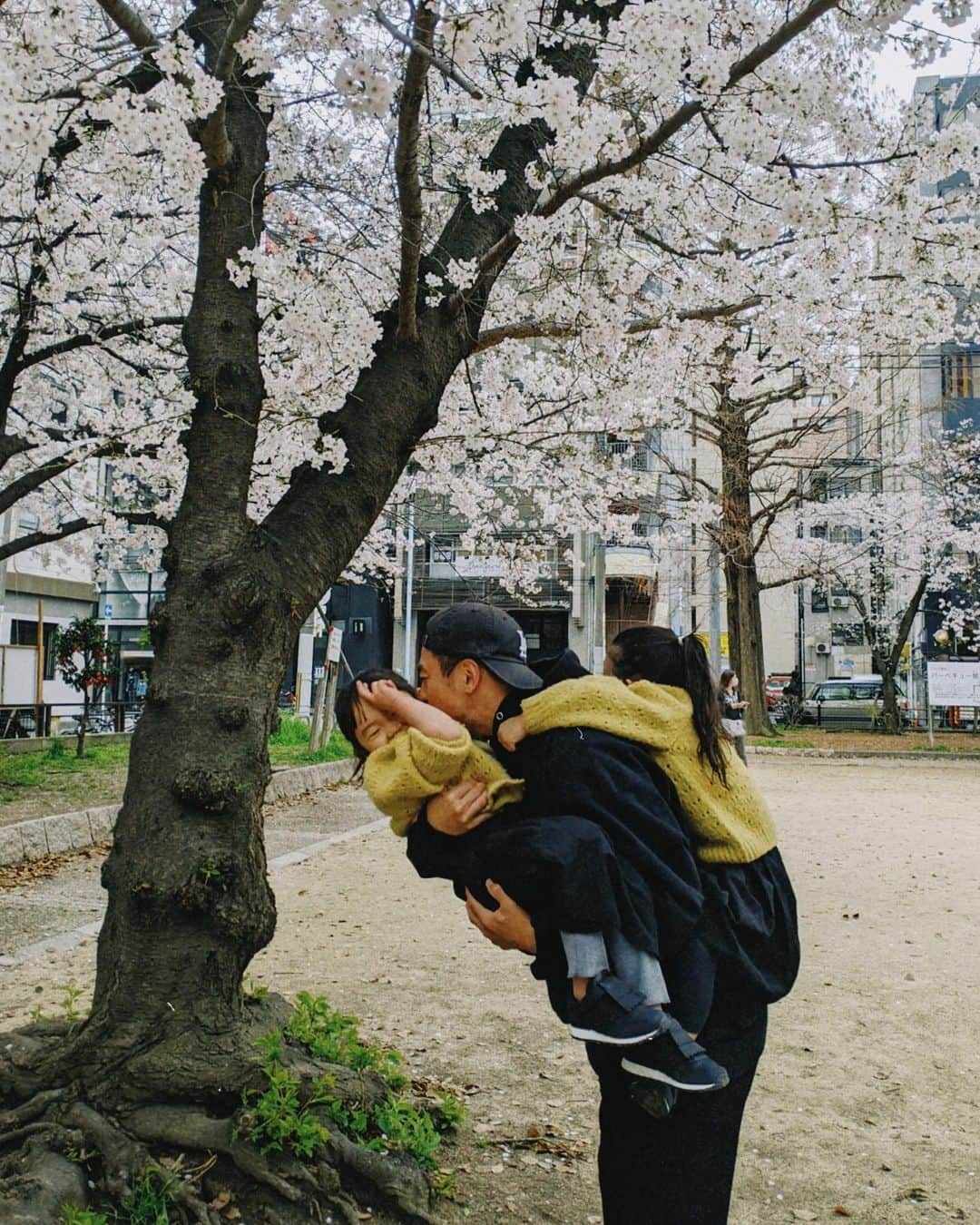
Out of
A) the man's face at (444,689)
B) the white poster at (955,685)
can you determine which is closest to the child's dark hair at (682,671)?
the man's face at (444,689)

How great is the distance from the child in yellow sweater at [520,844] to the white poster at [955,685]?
21975 millimetres

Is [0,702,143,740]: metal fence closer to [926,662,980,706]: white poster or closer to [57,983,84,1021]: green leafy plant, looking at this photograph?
[57,983,84,1021]: green leafy plant

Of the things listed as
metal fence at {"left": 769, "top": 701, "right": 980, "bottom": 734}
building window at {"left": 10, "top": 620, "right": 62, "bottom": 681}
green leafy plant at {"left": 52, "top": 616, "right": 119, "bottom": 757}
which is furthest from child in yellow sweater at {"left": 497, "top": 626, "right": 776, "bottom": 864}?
metal fence at {"left": 769, "top": 701, "right": 980, "bottom": 734}

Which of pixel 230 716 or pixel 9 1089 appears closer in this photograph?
pixel 9 1089

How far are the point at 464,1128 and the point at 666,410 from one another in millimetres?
13199

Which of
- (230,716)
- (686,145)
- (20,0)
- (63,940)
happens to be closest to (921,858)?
(686,145)

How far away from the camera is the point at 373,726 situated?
209 centimetres

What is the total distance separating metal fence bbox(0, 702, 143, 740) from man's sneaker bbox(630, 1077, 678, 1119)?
14291 millimetres

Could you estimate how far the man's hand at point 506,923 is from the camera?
179cm

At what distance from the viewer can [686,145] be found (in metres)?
6.12

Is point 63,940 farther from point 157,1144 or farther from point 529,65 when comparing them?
point 529,65

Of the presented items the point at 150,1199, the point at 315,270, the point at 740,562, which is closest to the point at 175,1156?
the point at 150,1199

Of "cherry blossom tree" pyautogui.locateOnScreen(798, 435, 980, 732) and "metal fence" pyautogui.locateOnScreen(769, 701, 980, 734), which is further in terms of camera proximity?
"metal fence" pyautogui.locateOnScreen(769, 701, 980, 734)

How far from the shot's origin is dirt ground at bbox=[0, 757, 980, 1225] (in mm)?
3176
